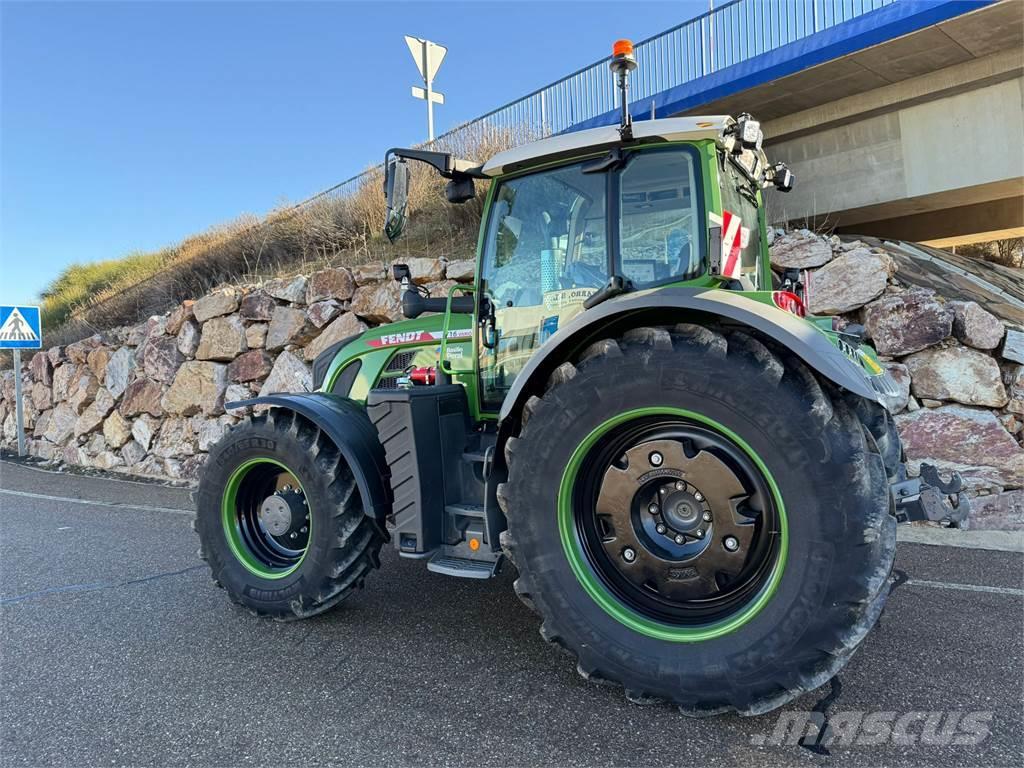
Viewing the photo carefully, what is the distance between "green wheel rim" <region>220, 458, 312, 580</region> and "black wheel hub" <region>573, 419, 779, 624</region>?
1771 millimetres

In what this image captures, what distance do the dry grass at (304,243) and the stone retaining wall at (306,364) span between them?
4.31 feet

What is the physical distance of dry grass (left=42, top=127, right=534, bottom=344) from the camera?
35.3ft

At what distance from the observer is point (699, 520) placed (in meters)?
2.56

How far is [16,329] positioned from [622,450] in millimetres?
13069

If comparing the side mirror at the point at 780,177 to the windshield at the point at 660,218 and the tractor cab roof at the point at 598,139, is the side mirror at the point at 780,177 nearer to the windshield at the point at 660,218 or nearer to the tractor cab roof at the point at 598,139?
the tractor cab roof at the point at 598,139

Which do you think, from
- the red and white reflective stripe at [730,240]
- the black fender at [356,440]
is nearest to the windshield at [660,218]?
the red and white reflective stripe at [730,240]

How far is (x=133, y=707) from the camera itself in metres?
2.68

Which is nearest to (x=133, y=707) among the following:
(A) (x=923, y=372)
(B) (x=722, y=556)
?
(B) (x=722, y=556)

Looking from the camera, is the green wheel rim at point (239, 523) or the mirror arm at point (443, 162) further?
the green wheel rim at point (239, 523)

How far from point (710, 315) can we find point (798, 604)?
3.71 ft

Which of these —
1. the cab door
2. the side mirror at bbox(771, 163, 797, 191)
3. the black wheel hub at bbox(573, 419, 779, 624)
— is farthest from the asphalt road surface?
the side mirror at bbox(771, 163, 797, 191)

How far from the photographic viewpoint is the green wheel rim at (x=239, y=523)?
362 cm

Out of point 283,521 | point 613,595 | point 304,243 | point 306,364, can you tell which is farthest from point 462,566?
point 304,243

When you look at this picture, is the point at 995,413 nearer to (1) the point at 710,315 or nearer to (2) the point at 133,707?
(1) the point at 710,315
